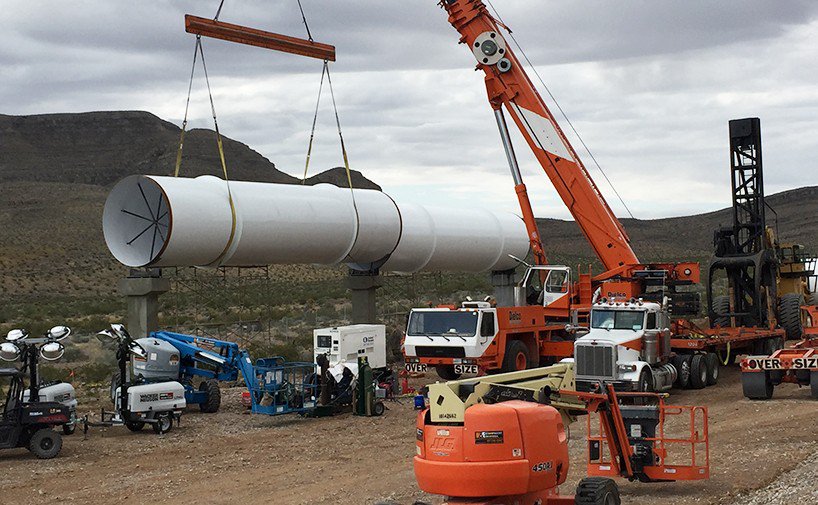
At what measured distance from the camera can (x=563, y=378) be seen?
11656 millimetres

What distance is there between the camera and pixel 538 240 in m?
27.6

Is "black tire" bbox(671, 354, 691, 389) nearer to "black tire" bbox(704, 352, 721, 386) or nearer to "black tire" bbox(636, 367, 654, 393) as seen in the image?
"black tire" bbox(704, 352, 721, 386)

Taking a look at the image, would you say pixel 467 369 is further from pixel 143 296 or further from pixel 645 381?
pixel 143 296

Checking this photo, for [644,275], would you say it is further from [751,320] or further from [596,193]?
[751,320]

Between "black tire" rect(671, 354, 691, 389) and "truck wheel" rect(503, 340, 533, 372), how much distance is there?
133 inches

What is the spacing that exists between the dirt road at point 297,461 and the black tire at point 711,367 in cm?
207

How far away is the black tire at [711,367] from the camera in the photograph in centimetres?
2509

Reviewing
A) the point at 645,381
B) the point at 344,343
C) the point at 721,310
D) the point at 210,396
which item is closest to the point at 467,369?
the point at 344,343

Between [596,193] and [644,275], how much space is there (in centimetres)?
240

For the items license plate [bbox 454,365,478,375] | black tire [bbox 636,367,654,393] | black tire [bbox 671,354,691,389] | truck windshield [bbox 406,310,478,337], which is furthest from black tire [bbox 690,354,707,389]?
truck windshield [bbox 406,310,478,337]

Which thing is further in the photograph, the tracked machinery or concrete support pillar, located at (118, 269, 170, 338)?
concrete support pillar, located at (118, 269, 170, 338)

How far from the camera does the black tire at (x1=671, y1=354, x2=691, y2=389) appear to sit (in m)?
24.2

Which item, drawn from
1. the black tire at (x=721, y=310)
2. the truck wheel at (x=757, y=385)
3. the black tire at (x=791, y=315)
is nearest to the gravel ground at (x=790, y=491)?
the truck wheel at (x=757, y=385)

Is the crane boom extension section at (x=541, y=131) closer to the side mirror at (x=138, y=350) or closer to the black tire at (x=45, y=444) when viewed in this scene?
the side mirror at (x=138, y=350)
